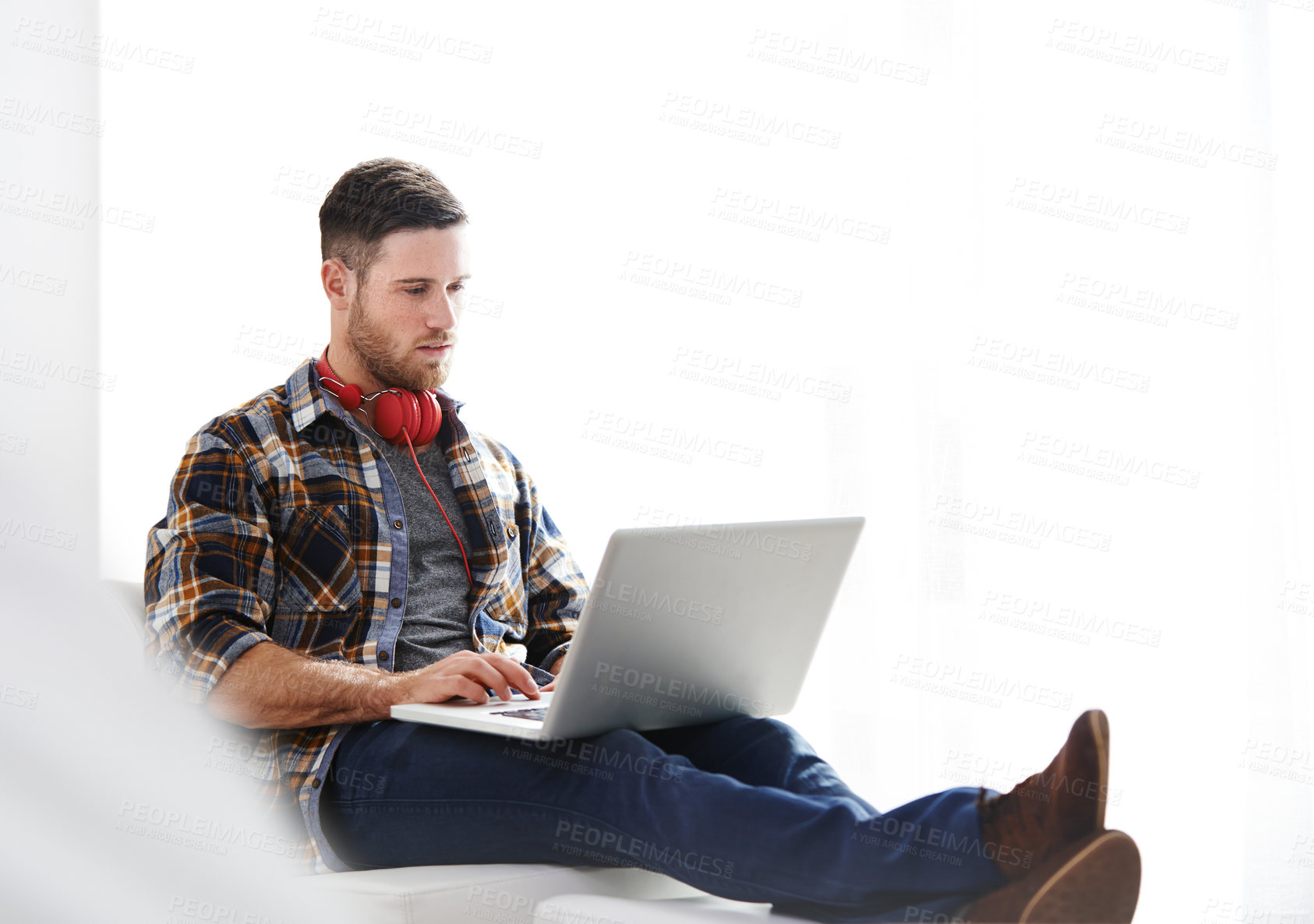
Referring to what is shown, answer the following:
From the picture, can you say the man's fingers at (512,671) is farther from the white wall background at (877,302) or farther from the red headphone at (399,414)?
the white wall background at (877,302)

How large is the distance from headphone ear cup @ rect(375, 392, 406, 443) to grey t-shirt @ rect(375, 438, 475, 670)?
21 millimetres

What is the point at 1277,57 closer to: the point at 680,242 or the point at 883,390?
the point at 883,390

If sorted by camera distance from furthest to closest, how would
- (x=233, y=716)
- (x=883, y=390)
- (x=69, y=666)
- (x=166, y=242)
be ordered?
(x=166, y=242) < (x=883, y=390) < (x=233, y=716) < (x=69, y=666)

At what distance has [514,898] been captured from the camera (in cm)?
108

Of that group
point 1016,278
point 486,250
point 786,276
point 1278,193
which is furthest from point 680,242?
point 1278,193

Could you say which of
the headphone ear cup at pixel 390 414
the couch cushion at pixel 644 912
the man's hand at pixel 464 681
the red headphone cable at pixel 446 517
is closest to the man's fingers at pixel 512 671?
the man's hand at pixel 464 681

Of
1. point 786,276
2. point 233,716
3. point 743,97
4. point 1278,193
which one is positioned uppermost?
point 743,97

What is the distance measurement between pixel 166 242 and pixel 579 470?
45.2 inches

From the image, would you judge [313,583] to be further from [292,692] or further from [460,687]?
[460,687]

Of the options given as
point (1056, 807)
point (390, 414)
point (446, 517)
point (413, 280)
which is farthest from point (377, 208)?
point (1056, 807)

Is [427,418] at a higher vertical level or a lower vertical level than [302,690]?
higher

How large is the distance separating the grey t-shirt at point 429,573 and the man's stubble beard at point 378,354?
0.10 m

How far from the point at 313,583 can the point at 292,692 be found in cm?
20

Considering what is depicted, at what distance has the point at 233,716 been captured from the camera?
4.21 feet
